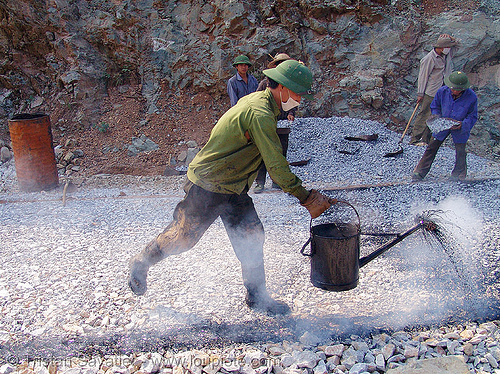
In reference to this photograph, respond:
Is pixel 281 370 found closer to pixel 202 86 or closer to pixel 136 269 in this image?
pixel 136 269

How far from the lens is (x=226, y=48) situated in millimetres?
10266

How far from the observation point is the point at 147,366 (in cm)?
264

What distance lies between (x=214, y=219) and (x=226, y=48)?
27.0 ft

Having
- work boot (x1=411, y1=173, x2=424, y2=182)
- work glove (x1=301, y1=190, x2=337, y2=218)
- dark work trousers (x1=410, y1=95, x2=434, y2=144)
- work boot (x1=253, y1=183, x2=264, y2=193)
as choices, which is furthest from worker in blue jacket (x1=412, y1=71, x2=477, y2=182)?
work glove (x1=301, y1=190, x2=337, y2=218)

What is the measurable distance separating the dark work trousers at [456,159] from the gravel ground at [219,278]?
0.93ft

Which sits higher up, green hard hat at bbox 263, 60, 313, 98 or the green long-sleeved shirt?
green hard hat at bbox 263, 60, 313, 98

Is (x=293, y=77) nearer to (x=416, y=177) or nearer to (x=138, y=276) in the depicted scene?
(x=138, y=276)

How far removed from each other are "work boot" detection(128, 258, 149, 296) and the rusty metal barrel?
4429 mm

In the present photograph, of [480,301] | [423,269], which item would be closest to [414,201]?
[423,269]

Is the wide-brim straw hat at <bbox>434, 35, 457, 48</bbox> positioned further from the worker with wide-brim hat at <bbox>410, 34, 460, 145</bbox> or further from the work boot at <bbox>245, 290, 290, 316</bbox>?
the work boot at <bbox>245, 290, 290, 316</bbox>

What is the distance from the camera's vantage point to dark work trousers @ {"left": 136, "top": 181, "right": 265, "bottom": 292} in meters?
2.95

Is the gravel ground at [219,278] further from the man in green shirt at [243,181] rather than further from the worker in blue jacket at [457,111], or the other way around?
the worker in blue jacket at [457,111]

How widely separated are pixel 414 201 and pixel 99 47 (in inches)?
348

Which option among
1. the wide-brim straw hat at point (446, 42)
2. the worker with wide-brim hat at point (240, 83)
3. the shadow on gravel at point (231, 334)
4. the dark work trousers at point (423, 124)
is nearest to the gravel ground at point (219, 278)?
the shadow on gravel at point (231, 334)
